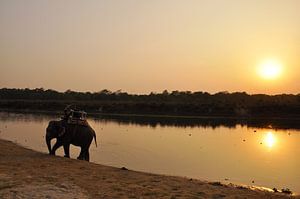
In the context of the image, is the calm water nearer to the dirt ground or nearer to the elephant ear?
the elephant ear

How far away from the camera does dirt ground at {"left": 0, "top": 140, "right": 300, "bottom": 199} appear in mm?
10898

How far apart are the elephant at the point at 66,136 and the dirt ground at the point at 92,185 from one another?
3792 mm

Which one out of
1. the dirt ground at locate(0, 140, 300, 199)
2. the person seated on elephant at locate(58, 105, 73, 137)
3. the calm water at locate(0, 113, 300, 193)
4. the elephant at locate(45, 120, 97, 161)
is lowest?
the calm water at locate(0, 113, 300, 193)

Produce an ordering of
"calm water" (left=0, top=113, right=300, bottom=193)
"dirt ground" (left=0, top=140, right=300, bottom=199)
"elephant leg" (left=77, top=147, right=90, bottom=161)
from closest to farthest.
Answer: "dirt ground" (left=0, top=140, right=300, bottom=199), "calm water" (left=0, top=113, right=300, bottom=193), "elephant leg" (left=77, top=147, right=90, bottom=161)

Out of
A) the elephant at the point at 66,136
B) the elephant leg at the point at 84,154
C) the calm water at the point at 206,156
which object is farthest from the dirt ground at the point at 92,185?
the elephant leg at the point at 84,154

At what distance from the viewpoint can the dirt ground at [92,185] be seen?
10898 mm

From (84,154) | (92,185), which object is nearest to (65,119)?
(84,154)

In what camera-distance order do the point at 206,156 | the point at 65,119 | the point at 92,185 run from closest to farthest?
the point at 92,185, the point at 65,119, the point at 206,156

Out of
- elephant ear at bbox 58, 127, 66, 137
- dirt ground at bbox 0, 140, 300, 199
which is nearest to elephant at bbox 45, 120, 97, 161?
elephant ear at bbox 58, 127, 66, 137

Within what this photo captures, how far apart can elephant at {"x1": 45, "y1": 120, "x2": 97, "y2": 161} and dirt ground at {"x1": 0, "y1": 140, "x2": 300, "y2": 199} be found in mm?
3792

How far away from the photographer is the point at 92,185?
12.1m

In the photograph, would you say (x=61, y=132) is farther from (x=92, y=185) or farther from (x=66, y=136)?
(x=92, y=185)

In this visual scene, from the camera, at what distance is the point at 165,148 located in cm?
2666

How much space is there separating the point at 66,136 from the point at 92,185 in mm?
7912
